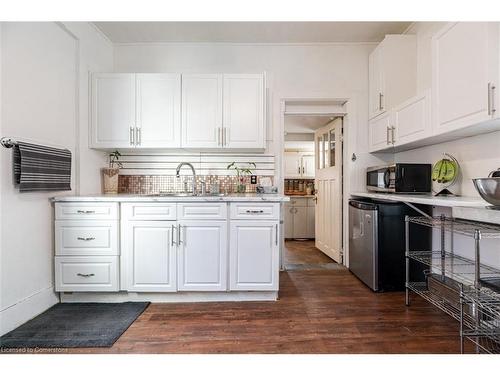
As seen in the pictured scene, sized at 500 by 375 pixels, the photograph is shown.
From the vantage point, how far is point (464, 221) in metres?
2.34

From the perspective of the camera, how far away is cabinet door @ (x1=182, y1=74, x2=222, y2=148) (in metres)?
3.07

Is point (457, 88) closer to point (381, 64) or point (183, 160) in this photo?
point (381, 64)

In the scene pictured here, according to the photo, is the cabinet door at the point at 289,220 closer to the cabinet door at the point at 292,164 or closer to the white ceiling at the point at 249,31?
the cabinet door at the point at 292,164

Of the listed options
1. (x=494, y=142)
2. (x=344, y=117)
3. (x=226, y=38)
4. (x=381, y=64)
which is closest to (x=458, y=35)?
A: (x=494, y=142)

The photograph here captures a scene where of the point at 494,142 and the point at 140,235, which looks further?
the point at 140,235

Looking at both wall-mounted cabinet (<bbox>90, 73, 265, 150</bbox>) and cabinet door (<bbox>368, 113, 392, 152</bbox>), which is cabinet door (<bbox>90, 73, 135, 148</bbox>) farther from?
cabinet door (<bbox>368, 113, 392, 152</bbox>)

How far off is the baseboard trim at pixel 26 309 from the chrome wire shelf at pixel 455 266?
304cm

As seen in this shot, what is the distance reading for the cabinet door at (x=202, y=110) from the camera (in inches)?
121

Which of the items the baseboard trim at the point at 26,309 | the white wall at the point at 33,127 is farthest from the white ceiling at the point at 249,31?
the baseboard trim at the point at 26,309

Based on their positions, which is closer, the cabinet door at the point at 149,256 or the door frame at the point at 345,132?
the cabinet door at the point at 149,256

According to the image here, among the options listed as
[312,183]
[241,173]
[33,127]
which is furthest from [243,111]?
[312,183]

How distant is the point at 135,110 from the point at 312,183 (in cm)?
431
